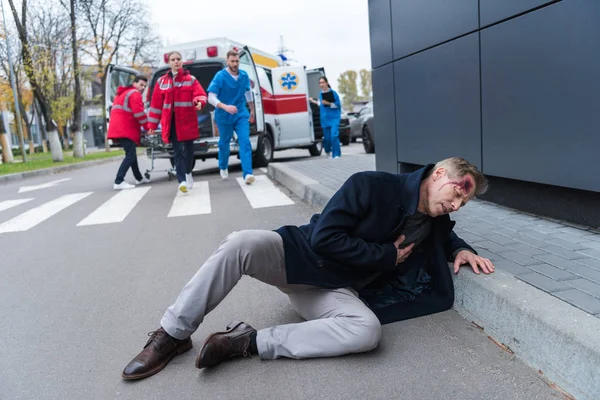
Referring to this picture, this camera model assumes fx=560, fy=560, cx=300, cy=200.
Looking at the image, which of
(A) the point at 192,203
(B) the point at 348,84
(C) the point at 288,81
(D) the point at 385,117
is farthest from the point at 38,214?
(B) the point at 348,84

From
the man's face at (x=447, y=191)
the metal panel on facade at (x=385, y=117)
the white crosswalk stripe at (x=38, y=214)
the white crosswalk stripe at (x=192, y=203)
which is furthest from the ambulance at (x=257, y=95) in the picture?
the man's face at (x=447, y=191)

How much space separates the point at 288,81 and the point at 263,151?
187 cm

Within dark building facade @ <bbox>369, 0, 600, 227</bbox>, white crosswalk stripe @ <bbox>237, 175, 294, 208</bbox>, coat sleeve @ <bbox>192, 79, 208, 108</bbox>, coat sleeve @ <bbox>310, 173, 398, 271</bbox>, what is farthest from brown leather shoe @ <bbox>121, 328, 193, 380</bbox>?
coat sleeve @ <bbox>192, 79, 208, 108</bbox>

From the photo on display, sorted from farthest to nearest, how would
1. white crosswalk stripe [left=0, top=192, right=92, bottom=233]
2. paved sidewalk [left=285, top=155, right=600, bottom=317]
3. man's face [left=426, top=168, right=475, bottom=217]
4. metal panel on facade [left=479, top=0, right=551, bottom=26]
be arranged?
1. white crosswalk stripe [left=0, top=192, right=92, bottom=233]
2. metal panel on facade [left=479, top=0, right=551, bottom=26]
3. paved sidewalk [left=285, top=155, right=600, bottom=317]
4. man's face [left=426, top=168, right=475, bottom=217]

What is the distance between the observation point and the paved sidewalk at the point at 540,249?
2818 mm

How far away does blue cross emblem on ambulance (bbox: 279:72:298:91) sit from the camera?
13.2 meters

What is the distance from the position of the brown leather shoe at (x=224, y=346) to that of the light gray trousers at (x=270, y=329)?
0.27ft

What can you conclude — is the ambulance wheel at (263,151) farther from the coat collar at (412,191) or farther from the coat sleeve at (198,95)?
the coat collar at (412,191)

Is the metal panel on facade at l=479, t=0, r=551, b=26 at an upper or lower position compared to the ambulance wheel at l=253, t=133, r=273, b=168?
upper

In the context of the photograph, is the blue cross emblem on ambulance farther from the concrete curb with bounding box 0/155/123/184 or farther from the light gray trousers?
the light gray trousers

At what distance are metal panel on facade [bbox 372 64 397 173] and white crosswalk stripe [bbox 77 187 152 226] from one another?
3548 millimetres

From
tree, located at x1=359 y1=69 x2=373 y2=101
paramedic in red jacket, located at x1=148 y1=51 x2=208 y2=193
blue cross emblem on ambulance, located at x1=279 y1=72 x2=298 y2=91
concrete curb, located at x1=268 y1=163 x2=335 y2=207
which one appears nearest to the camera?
concrete curb, located at x1=268 y1=163 x2=335 y2=207

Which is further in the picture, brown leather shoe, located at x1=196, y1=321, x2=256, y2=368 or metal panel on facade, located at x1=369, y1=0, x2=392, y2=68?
metal panel on facade, located at x1=369, y1=0, x2=392, y2=68

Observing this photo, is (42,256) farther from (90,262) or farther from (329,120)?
(329,120)
